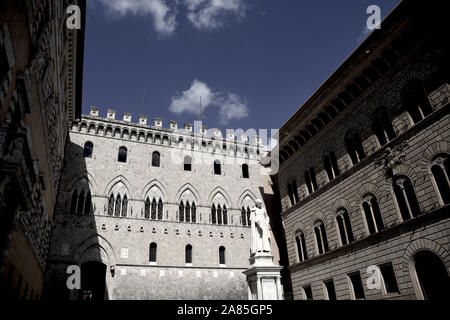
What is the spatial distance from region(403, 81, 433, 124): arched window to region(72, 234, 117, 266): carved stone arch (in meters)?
17.6

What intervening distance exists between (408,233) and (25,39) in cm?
1413

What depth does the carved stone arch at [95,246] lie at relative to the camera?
19.5 meters

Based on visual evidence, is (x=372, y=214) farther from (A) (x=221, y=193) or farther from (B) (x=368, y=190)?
(A) (x=221, y=193)

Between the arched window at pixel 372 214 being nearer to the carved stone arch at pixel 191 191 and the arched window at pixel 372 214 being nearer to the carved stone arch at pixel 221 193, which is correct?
the carved stone arch at pixel 221 193

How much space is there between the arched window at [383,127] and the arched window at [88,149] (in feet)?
57.7

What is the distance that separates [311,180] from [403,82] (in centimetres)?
755

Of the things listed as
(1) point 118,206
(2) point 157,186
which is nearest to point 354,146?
(2) point 157,186

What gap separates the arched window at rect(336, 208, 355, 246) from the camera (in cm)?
1640

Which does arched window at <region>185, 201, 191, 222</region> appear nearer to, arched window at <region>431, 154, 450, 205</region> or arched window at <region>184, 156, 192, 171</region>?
arched window at <region>184, 156, 192, 171</region>

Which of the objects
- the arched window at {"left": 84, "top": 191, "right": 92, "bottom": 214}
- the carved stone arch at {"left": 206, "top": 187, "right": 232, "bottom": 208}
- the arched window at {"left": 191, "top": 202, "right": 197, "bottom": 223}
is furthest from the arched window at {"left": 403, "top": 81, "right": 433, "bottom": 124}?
the arched window at {"left": 84, "top": 191, "right": 92, "bottom": 214}

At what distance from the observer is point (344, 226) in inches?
656

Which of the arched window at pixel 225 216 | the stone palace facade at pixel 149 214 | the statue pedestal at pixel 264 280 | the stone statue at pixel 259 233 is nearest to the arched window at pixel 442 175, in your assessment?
the stone statue at pixel 259 233
